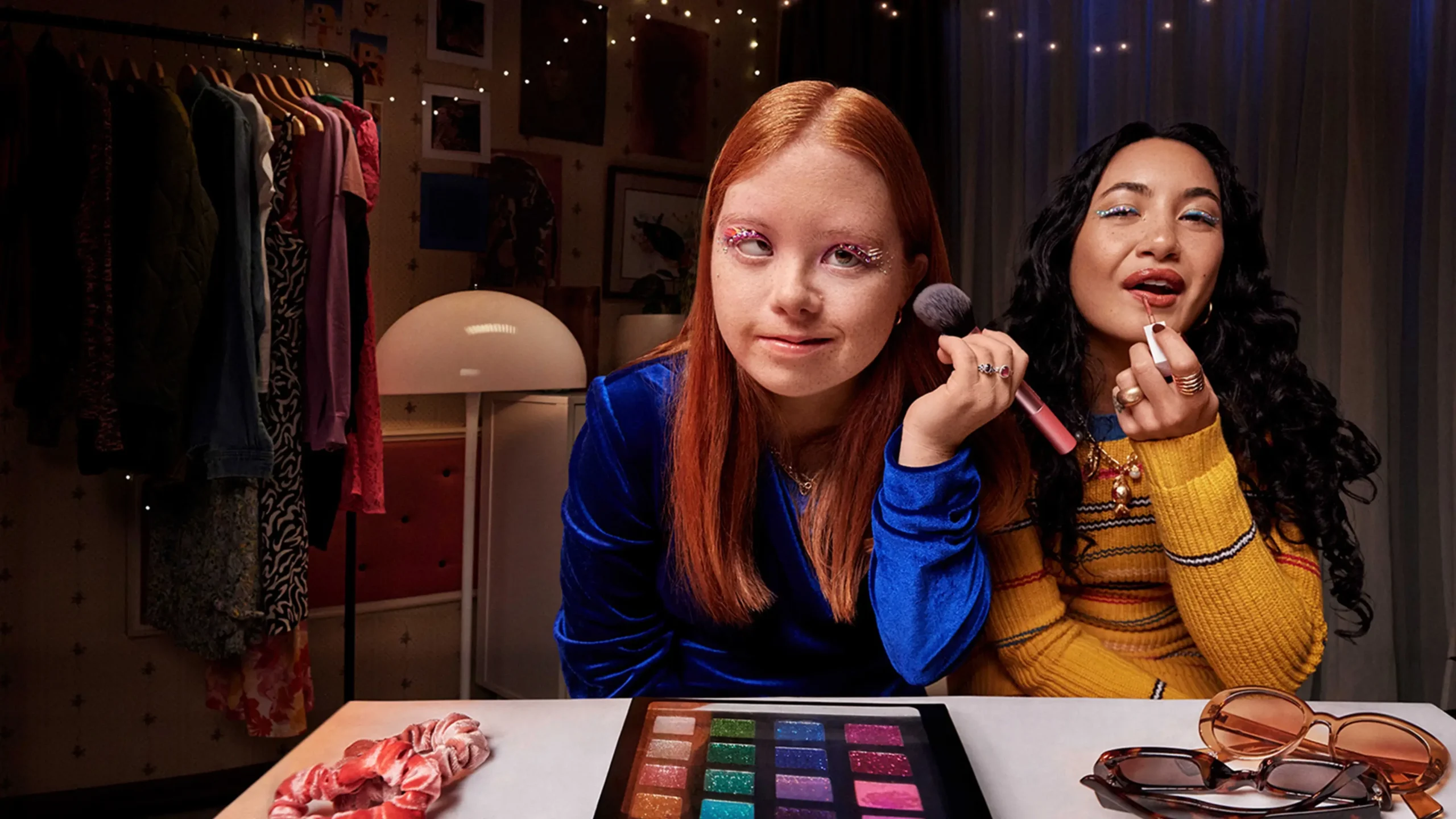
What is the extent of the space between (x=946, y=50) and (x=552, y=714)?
2.55m

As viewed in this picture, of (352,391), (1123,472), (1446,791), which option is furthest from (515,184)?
(1446,791)

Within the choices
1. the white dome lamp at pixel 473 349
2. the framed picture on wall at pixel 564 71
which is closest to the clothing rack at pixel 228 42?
the white dome lamp at pixel 473 349

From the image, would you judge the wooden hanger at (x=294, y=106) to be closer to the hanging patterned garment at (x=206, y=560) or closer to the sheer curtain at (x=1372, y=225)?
the hanging patterned garment at (x=206, y=560)

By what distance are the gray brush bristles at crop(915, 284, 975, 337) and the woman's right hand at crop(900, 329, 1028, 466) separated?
1cm

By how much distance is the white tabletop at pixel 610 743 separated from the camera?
1.90ft

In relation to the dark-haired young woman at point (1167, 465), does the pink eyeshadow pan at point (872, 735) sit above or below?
below

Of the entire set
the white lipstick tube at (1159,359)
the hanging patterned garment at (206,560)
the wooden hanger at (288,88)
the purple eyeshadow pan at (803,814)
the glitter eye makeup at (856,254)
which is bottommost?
the hanging patterned garment at (206,560)

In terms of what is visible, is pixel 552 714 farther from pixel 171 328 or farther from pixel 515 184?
pixel 515 184

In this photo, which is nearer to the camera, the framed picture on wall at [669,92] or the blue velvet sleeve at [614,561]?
the blue velvet sleeve at [614,561]

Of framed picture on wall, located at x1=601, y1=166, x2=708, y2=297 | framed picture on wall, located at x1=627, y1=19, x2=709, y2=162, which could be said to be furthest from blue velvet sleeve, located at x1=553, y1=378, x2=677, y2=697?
framed picture on wall, located at x1=627, y1=19, x2=709, y2=162

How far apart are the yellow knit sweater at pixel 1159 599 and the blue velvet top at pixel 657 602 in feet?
0.47

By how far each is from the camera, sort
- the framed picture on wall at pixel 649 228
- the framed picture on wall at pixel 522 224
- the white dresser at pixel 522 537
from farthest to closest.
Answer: the framed picture on wall at pixel 649 228
the framed picture on wall at pixel 522 224
the white dresser at pixel 522 537

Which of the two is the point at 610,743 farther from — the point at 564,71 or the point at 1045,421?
the point at 564,71

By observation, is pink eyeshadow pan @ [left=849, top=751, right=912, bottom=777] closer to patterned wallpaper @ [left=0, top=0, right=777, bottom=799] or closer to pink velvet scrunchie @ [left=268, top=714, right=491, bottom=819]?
pink velvet scrunchie @ [left=268, top=714, right=491, bottom=819]
